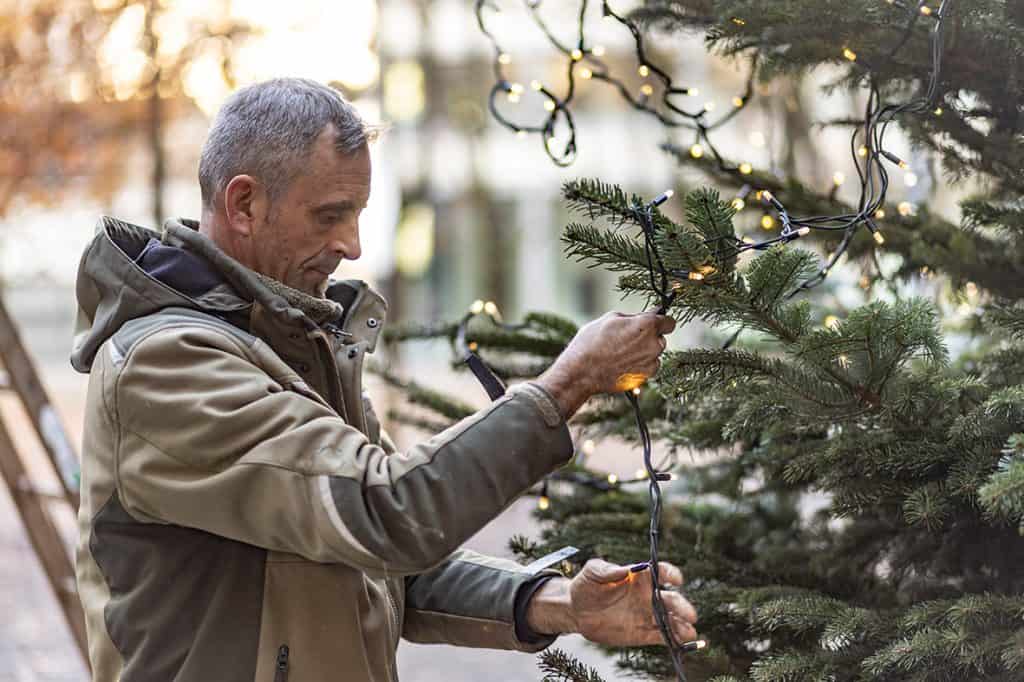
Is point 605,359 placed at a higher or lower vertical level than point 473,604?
higher

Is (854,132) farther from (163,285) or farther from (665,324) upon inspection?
(163,285)

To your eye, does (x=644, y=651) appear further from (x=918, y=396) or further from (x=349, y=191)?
(x=349, y=191)

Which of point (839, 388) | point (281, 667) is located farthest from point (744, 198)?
point (281, 667)

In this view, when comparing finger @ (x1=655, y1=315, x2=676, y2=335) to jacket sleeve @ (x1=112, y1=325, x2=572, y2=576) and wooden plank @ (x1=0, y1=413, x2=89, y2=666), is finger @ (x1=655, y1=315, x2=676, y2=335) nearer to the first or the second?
jacket sleeve @ (x1=112, y1=325, x2=572, y2=576)

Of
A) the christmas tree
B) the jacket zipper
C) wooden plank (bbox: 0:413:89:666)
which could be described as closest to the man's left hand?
the christmas tree

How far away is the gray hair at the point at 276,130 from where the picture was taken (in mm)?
2061

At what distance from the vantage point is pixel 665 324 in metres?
1.92

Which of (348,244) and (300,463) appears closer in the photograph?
(300,463)

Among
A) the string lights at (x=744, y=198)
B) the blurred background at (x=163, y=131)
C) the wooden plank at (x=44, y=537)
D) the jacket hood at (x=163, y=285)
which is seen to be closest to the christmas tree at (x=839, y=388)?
the string lights at (x=744, y=198)

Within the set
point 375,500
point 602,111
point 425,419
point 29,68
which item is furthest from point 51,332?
point 375,500

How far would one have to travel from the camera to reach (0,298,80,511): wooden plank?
394 cm

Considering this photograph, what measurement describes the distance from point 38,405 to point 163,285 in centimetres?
232

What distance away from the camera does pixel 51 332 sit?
2023 centimetres

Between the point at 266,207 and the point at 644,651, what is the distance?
1.16m
